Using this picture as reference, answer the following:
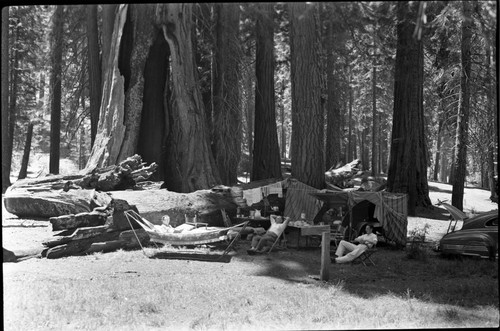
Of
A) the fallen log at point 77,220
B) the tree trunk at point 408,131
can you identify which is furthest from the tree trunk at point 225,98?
the fallen log at point 77,220

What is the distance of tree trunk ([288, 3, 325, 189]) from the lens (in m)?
12.9

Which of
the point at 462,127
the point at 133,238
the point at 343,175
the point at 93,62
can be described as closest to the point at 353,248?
the point at 133,238

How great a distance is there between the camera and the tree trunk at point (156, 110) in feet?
47.4

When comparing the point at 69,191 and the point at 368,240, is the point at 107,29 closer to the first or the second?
the point at 69,191

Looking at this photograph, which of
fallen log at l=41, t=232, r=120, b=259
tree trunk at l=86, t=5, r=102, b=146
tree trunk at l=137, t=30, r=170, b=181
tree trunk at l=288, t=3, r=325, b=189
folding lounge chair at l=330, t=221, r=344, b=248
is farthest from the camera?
tree trunk at l=86, t=5, r=102, b=146

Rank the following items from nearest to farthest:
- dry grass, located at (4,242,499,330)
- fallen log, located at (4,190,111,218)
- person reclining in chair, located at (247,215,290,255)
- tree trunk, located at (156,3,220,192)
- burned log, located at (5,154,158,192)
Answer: dry grass, located at (4,242,499,330) < person reclining in chair, located at (247,215,290,255) < fallen log, located at (4,190,111,218) < burned log, located at (5,154,158,192) < tree trunk, located at (156,3,220,192)

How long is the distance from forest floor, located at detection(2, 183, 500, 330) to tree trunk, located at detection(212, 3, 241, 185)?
6.51 meters

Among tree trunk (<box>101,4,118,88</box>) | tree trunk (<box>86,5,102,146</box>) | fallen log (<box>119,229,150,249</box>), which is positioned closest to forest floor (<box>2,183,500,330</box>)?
fallen log (<box>119,229,150,249</box>)

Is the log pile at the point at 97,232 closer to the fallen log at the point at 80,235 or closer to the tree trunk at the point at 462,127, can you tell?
the fallen log at the point at 80,235

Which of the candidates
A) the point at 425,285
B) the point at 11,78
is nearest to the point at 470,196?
the point at 425,285

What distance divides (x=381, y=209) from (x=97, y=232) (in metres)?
5.73

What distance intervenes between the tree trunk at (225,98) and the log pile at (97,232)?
612 cm

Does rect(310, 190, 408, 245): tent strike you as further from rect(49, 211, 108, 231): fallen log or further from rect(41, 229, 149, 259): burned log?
rect(49, 211, 108, 231): fallen log

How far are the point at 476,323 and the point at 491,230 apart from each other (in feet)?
10.9
